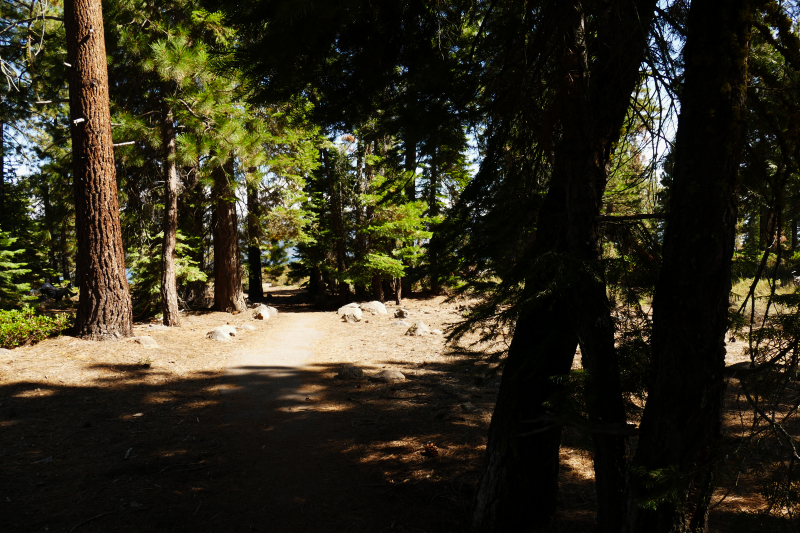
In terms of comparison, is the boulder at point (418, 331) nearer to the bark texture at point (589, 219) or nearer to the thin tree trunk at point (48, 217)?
the bark texture at point (589, 219)

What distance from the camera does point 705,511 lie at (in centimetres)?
200

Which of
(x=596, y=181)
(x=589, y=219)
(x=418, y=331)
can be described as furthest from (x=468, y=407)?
(x=418, y=331)

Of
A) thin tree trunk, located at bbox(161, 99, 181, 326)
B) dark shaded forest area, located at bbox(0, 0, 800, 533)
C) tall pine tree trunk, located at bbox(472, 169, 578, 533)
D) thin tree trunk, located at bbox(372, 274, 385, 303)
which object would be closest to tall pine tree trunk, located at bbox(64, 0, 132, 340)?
thin tree trunk, located at bbox(161, 99, 181, 326)

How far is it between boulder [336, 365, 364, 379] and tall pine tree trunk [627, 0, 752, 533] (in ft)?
18.6

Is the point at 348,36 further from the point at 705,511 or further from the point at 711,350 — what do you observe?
the point at 705,511

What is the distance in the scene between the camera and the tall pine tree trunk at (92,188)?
26.2 ft

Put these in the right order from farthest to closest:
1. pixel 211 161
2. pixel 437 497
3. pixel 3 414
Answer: pixel 211 161, pixel 3 414, pixel 437 497

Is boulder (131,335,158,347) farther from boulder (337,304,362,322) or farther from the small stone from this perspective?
the small stone

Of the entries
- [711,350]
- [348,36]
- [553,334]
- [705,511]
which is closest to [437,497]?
[553,334]

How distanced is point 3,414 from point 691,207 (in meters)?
6.92

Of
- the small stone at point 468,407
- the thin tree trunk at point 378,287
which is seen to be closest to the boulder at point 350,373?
the small stone at point 468,407

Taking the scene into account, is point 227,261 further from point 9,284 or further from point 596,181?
point 596,181

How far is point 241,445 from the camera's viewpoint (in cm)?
486

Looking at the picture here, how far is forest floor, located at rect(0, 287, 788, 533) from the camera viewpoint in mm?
3528
